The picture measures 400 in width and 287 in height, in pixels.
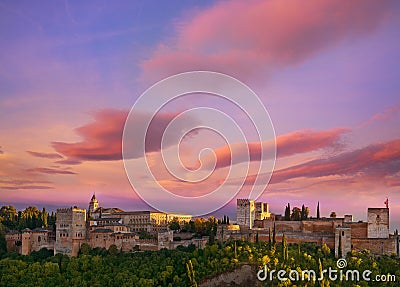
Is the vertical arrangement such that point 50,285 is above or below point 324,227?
below

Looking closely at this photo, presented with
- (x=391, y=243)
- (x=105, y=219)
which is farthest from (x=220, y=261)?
(x=105, y=219)

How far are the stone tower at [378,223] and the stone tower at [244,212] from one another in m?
13.0

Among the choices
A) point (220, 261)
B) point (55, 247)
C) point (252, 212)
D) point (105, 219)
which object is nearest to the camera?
point (220, 261)

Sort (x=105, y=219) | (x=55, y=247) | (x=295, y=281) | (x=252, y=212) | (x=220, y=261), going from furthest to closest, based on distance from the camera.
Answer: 1. (x=105, y=219)
2. (x=252, y=212)
3. (x=55, y=247)
4. (x=220, y=261)
5. (x=295, y=281)

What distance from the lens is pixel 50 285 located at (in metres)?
44.6

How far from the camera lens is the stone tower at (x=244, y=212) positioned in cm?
5453

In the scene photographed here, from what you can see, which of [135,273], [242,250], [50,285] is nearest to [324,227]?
[242,250]

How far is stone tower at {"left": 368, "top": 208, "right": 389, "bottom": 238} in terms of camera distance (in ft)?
144

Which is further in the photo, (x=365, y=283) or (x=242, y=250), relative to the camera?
(x=242, y=250)

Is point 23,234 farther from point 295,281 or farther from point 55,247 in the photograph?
point 295,281

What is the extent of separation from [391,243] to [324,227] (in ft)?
19.2

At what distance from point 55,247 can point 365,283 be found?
85.6 ft

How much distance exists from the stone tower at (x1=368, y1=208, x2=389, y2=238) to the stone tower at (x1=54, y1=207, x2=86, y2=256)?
23574mm

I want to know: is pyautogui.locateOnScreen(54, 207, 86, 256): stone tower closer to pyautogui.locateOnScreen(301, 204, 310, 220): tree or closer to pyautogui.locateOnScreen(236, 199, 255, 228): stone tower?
pyautogui.locateOnScreen(236, 199, 255, 228): stone tower
